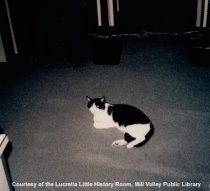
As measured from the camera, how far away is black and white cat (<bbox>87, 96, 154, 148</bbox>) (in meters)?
2.42

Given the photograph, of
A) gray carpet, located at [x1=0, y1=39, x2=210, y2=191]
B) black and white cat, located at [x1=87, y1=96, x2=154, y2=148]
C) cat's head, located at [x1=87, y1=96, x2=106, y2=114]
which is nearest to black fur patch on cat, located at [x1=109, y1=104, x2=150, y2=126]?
black and white cat, located at [x1=87, y1=96, x2=154, y2=148]

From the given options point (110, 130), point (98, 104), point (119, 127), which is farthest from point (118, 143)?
point (98, 104)

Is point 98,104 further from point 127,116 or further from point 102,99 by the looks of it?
point 127,116

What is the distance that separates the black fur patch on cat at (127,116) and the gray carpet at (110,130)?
211 mm

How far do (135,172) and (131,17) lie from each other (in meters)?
4.17

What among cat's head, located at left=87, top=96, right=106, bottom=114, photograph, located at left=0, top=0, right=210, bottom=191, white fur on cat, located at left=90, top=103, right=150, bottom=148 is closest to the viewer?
photograph, located at left=0, top=0, right=210, bottom=191

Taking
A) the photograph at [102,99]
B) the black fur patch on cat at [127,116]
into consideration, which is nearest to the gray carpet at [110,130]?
the photograph at [102,99]

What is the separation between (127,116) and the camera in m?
2.48

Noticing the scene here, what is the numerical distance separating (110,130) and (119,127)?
18 centimetres

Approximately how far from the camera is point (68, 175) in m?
2.27

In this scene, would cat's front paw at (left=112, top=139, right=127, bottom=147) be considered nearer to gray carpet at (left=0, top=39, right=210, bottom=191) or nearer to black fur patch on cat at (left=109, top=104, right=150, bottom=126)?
gray carpet at (left=0, top=39, right=210, bottom=191)

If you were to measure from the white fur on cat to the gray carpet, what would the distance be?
6 cm

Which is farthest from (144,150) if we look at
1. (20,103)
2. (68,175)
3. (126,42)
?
(126,42)

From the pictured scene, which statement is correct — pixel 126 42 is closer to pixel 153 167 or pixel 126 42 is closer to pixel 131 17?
pixel 131 17
